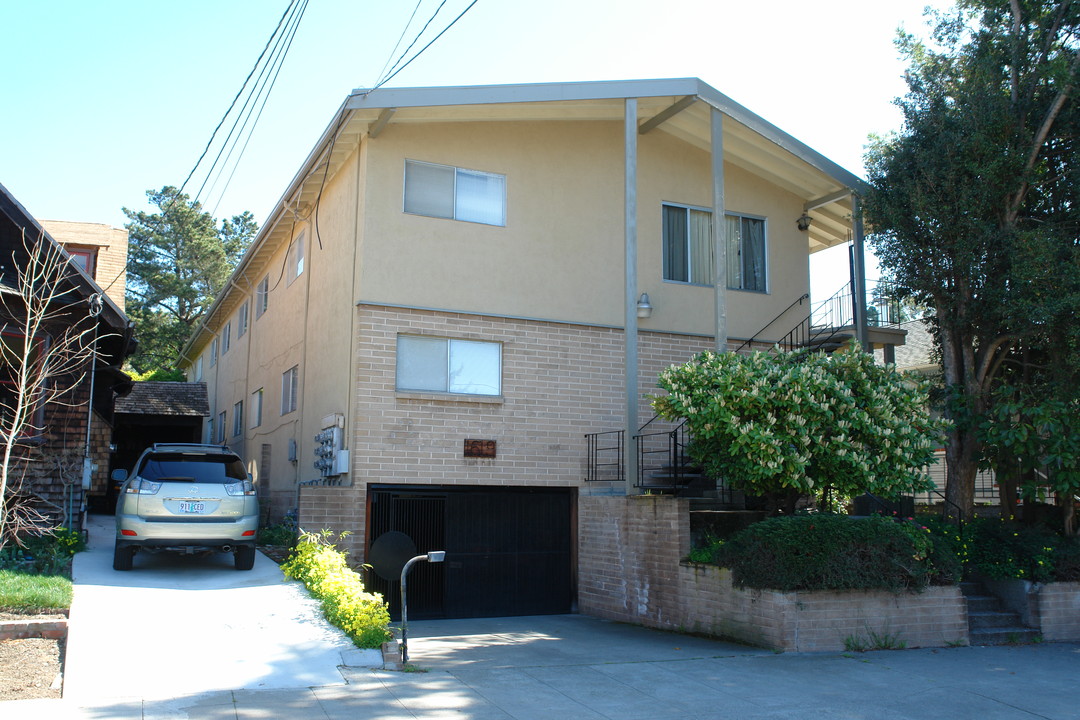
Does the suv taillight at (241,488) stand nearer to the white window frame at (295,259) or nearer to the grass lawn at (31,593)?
the grass lawn at (31,593)

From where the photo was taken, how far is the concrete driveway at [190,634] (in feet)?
23.9

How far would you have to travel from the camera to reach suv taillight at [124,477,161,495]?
1045 cm

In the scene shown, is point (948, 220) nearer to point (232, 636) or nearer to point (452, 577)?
point (452, 577)

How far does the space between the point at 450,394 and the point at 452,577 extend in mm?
2562

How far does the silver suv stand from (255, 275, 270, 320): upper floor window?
889 centimetres

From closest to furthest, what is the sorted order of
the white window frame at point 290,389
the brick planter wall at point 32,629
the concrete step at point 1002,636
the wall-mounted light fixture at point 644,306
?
the brick planter wall at point 32,629
the concrete step at point 1002,636
the wall-mounted light fixture at point 644,306
the white window frame at point 290,389

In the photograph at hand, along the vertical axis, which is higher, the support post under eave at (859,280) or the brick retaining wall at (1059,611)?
the support post under eave at (859,280)

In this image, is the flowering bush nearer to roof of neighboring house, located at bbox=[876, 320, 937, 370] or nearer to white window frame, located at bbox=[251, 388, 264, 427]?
white window frame, located at bbox=[251, 388, 264, 427]

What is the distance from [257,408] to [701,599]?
12.4 metres

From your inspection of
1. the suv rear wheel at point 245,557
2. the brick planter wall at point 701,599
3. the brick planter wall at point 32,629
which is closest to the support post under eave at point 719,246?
the brick planter wall at point 701,599

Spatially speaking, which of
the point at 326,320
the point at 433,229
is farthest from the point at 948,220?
the point at 326,320

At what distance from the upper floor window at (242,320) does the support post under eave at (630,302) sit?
12.3 metres

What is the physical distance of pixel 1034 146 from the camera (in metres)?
12.0

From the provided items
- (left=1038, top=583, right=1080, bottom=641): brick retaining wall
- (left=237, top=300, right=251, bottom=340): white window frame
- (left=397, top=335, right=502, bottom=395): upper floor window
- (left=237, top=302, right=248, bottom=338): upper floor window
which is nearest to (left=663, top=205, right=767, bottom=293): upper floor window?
(left=397, top=335, right=502, bottom=395): upper floor window
